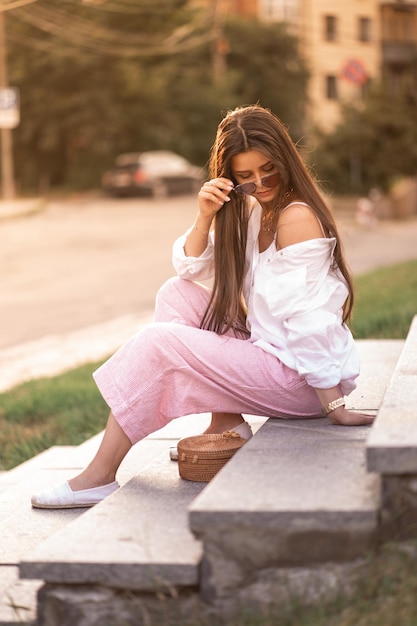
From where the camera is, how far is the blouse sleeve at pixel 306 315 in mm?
3900

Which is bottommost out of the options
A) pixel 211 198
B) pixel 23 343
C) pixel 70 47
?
pixel 23 343

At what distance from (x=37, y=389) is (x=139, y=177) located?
86.1ft

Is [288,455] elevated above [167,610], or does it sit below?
above

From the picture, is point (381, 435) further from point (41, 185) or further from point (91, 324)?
point (41, 185)

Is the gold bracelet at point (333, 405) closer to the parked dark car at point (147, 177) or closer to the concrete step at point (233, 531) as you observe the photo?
the concrete step at point (233, 531)

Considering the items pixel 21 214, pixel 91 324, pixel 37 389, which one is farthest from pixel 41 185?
pixel 37 389

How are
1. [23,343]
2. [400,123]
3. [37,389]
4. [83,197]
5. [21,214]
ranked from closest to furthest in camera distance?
[37,389], [23,343], [21,214], [400,123], [83,197]

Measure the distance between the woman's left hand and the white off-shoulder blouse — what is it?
102 millimetres

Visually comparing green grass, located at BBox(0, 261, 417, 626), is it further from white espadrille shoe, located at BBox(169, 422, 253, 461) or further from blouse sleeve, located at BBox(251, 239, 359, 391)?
white espadrille shoe, located at BBox(169, 422, 253, 461)

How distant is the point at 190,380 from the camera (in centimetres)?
392

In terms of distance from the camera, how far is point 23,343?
975cm

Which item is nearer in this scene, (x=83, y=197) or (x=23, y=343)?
(x=23, y=343)

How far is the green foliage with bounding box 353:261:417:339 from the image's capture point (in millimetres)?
7918

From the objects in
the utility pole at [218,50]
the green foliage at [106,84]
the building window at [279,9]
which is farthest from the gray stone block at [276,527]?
the building window at [279,9]
